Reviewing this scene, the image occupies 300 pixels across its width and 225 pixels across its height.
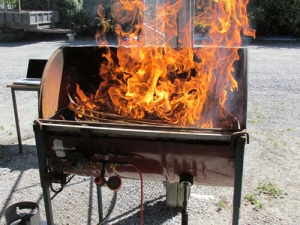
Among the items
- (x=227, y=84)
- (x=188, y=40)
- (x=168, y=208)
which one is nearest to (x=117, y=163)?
(x=227, y=84)

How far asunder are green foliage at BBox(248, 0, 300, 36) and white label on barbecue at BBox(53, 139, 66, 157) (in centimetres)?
1178

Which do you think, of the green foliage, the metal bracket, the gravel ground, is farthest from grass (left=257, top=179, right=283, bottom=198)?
the green foliage

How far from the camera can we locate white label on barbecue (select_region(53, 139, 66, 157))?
179 centimetres

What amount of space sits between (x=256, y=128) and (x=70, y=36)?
29.1 feet

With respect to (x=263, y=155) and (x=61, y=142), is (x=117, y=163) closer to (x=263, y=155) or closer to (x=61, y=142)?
(x=61, y=142)

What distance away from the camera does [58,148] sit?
1.81 meters

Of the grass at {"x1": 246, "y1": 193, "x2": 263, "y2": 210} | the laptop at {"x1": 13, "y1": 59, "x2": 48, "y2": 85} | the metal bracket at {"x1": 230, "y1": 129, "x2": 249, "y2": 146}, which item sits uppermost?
the laptop at {"x1": 13, "y1": 59, "x2": 48, "y2": 85}

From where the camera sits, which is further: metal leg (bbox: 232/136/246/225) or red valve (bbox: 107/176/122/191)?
red valve (bbox: 107/176/122/191)

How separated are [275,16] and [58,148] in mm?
12395

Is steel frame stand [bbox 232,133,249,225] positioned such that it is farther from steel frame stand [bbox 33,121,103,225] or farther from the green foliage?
the green foliage

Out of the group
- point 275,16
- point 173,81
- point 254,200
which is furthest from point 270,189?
point 275,16

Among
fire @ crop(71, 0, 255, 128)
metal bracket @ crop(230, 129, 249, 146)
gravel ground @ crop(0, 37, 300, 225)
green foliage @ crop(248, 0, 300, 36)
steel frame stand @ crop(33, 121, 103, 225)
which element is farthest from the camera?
green foliage @ crop(248, 0, 300, 36)

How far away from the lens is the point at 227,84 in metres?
2.25

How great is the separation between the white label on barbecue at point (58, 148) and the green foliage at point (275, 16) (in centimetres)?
1178
